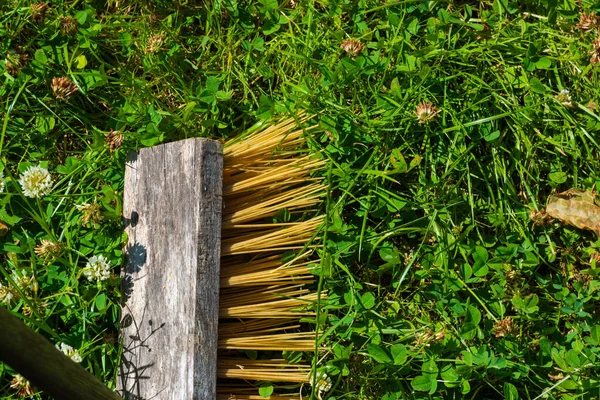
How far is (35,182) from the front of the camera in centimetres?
231

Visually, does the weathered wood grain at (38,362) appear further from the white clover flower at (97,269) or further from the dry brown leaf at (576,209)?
the dry brown leaf at (576,209)

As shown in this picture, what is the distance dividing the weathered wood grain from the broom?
87cm

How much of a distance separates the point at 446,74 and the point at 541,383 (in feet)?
3.56

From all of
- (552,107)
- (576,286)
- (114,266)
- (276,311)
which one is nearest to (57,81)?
(114,266)

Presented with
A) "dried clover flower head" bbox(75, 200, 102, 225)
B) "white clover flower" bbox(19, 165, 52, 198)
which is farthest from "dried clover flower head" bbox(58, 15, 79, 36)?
"dried clover flower head" bbox(75, 200, 102, 225)

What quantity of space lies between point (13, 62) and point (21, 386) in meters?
1.12

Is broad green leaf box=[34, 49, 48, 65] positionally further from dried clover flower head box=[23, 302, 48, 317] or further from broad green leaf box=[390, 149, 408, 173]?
broad green leaf box=[390, 149, 408, 173]

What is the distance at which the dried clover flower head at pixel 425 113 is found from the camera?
235 cm

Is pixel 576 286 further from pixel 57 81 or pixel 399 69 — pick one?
pixel 57 81

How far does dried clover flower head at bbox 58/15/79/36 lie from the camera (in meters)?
2.52

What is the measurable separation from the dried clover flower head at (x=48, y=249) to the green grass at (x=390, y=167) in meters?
0.02

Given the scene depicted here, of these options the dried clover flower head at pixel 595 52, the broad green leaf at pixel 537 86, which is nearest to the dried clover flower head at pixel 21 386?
the broad green leaf at pixel 537 86

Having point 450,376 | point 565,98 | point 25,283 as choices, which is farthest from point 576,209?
point 25,283

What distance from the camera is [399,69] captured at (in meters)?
2.42
